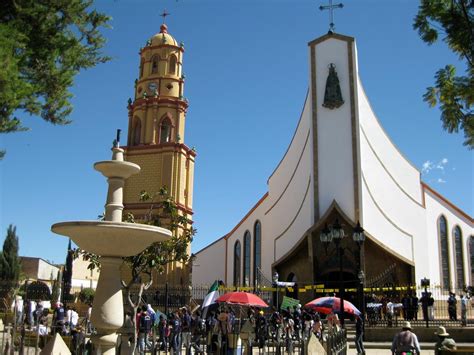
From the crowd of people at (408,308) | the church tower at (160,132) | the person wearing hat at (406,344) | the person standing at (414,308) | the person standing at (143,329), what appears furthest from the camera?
the church tower at (160,132)

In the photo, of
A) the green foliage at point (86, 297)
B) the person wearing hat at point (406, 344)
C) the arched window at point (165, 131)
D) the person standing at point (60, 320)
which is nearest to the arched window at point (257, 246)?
the arched window at point (165, 131)

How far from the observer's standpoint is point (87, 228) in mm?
8211

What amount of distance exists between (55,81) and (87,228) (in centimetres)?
419

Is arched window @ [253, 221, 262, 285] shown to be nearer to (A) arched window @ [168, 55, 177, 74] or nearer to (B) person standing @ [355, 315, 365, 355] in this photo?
(A) arched window @ [168, 55, 177, 74]

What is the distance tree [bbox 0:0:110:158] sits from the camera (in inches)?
387

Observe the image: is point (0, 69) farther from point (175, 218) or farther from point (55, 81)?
point (175, 218)

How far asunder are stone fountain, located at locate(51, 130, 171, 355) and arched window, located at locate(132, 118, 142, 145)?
110ft

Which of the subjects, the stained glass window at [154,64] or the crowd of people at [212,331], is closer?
the crowd of people at [212,331]

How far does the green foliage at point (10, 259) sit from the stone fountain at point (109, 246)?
144 feet

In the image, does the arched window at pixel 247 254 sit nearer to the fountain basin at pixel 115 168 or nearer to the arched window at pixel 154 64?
the arched window at pixel 154 64

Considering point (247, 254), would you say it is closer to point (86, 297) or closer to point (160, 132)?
point (160, 132)

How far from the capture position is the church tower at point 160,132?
129 ft

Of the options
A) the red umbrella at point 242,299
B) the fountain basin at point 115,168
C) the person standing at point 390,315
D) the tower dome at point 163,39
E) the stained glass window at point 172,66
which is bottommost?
the person standing at point 390,315

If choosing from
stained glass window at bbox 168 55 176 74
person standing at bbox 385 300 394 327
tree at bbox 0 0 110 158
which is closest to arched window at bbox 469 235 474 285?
person standing at bbox 385 300 394 327
